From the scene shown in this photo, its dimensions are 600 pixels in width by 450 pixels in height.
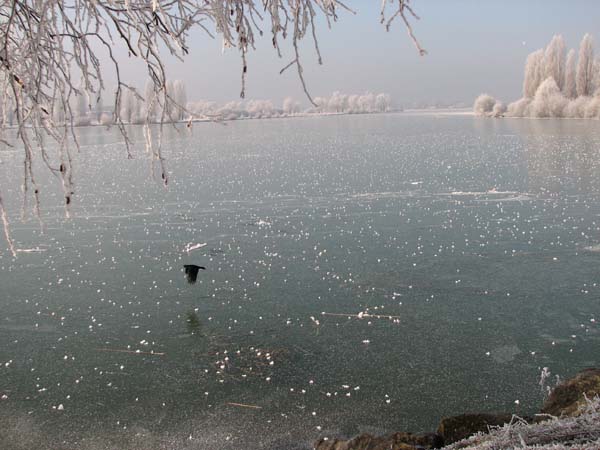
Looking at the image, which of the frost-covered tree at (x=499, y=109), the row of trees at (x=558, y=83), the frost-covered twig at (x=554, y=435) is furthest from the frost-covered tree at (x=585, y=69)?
the frost-covered twig at (x=554, y=435)

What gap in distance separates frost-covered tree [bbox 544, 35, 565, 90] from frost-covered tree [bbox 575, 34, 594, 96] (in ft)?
8.37

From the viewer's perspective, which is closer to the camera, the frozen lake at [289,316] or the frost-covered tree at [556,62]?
the frozen lake at [289,316]

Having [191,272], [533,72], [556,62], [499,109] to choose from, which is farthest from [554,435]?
→ [499,109]

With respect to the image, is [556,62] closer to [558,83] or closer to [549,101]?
[558,83]

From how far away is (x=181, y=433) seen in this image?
4.76m

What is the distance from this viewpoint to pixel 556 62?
71750 mm

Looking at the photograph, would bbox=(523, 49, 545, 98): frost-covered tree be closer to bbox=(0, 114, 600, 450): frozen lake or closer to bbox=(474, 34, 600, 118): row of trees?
bbox=(474, 34, 600, 118): row of trees

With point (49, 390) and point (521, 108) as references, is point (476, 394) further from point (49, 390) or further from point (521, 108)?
point (521, 108)

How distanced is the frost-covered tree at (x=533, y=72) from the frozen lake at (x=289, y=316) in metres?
68.1

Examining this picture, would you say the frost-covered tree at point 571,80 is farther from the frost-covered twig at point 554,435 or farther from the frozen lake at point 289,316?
the frost-covered twig at point 554,435

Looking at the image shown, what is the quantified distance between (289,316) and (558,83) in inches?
3018

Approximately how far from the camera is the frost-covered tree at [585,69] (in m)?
68.2

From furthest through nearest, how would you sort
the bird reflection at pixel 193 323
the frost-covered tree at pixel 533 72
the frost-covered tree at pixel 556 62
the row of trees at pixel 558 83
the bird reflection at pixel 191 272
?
1. the frost-covered tree at pixel 533 72
2. the frost-covered tree at pixel 556 62
3. the row of trees at pixel 558 83
4. the bird reflection at pixel 191 272
5. the bird reflection at pixel 193 323

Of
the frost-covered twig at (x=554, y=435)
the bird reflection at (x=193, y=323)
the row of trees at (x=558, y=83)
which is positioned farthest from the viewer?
the row of trees at (x=558, y=83)
